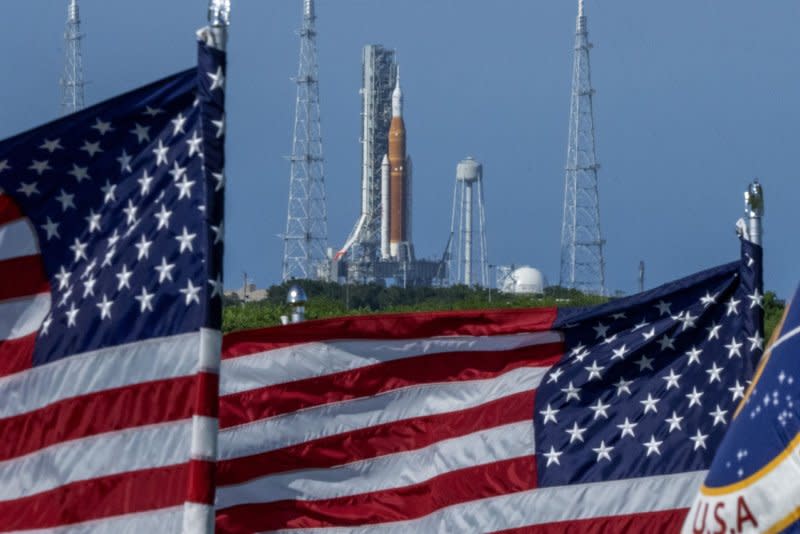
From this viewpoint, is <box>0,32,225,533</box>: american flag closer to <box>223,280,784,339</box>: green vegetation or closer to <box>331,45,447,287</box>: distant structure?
<box>223,280,784,339</box>: green vegetation

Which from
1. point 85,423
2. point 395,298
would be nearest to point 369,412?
point 85,423

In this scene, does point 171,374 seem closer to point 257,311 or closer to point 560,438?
point 560,438

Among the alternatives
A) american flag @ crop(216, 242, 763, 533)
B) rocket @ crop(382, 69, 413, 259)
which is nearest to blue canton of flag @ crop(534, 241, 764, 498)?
american flag @ crop(216, 242, 763, 533)

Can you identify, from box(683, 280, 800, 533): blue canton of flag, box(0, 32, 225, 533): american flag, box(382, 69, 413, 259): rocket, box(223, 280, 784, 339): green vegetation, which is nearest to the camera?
box(683, 280, 800, 533): blue canton of flag

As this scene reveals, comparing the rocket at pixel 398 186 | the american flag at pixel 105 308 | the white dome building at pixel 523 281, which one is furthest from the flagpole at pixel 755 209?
the rocket at pixel 398 186

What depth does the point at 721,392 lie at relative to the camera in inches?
344

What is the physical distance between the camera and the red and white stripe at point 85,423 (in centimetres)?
712

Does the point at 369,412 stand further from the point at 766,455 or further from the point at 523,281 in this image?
the point at 523,281

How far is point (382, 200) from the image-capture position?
126125 mm

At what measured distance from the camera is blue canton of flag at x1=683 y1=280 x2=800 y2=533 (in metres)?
4.67

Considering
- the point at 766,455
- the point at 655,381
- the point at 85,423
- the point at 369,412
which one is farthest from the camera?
the point at 369,412

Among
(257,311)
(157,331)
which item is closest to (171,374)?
(157,331)

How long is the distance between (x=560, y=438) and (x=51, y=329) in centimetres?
272

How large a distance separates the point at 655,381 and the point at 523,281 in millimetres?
103405
